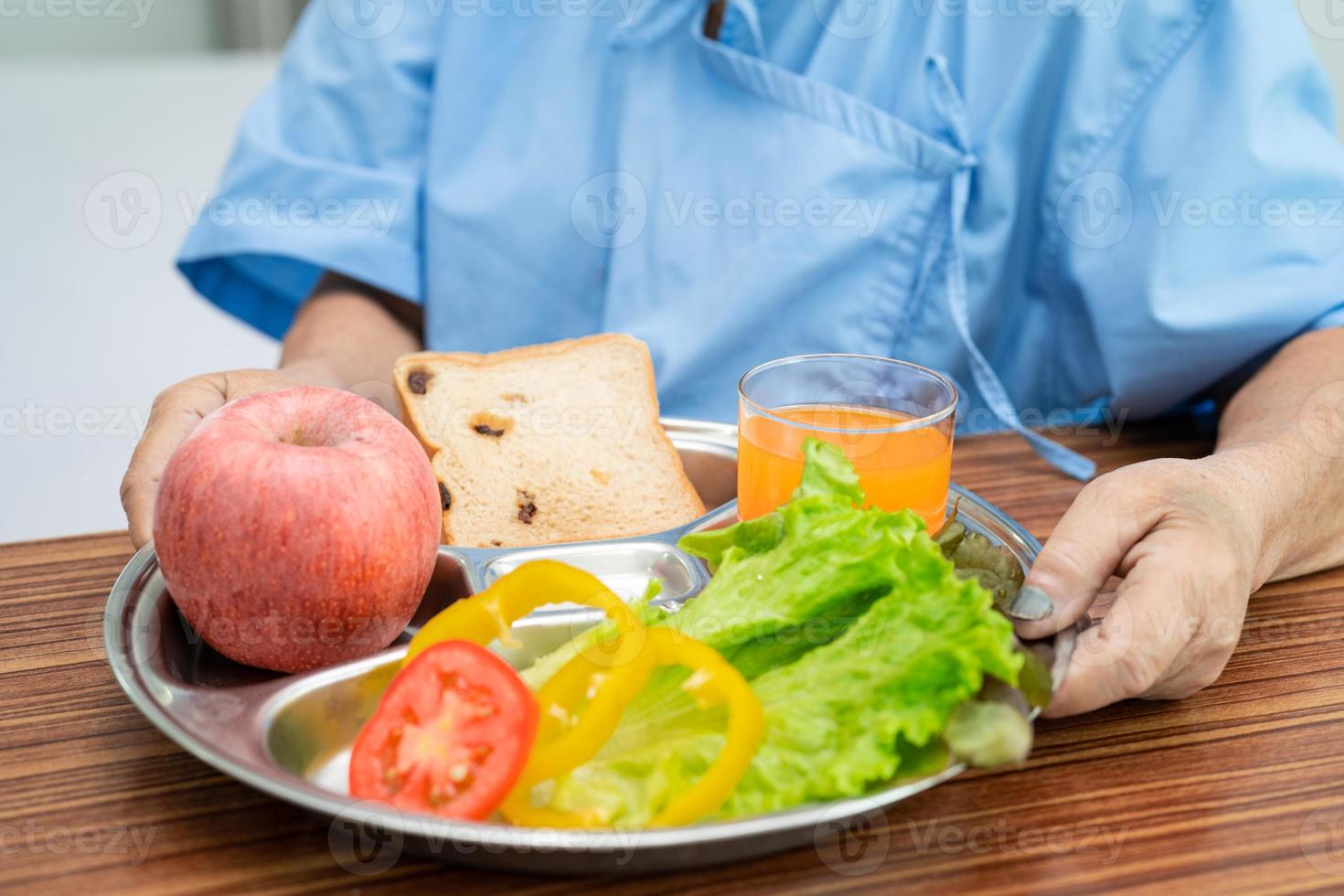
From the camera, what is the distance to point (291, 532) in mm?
944

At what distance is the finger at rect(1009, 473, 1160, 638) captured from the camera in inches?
37.3

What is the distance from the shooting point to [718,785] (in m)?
0.77

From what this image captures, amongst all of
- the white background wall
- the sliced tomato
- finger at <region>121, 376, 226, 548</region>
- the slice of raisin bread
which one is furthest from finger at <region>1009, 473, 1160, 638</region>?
the white background wall

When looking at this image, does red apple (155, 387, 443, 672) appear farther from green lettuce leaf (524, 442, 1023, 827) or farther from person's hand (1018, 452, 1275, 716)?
person's hand (1018, 452, 1275, 716)

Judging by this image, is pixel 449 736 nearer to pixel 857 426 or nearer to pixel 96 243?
pixel 857 426

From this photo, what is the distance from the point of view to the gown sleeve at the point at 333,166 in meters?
1.84

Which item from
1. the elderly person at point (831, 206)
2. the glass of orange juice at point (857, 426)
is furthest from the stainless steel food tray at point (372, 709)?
the elderly person at point (831, 206)

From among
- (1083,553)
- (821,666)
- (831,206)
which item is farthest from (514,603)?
(831,206)

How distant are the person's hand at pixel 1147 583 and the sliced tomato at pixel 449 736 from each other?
1.46ft

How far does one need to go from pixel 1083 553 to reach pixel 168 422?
952mm

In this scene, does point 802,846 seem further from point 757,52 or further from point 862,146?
point 757,52

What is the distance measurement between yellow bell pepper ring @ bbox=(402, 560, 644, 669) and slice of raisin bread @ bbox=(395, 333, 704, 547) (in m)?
0.39

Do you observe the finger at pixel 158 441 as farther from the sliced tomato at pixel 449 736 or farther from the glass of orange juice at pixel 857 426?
the glass of orange juice at pixel 857 426

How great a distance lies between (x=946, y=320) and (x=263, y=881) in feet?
4.29
